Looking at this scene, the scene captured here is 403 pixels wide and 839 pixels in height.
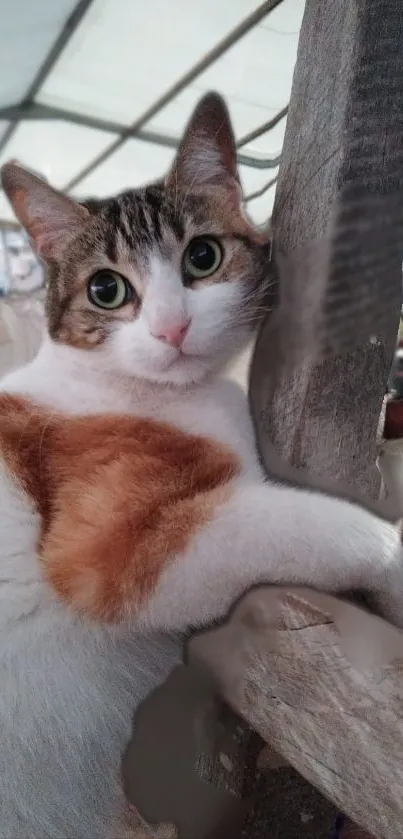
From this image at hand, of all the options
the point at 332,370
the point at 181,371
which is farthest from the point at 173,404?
the point at 332,370

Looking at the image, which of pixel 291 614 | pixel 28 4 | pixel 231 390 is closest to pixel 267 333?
pixel 231 390

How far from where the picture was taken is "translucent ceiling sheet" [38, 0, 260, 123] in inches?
17.9

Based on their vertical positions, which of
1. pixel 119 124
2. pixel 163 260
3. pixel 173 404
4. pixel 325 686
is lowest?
pixel 325 686

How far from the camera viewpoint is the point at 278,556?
16.1 inches

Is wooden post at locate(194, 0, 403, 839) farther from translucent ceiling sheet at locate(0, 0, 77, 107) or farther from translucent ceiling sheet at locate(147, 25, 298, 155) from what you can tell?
translucent ceiling sheet at locate(0, 0, 77, 107)

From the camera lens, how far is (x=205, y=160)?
485 millimetres

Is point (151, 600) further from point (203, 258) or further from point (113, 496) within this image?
point (203, 258)

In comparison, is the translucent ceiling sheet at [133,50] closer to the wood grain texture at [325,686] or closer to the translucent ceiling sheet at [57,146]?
the translucent ceiling sheet at [57,146]

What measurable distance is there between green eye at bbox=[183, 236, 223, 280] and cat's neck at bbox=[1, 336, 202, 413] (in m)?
0.10

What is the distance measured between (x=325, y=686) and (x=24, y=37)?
52 cm

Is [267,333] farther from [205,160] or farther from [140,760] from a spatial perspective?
[140,760]

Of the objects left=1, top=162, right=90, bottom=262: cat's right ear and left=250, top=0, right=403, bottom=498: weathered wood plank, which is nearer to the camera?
left=250, top=0, right=403, bottom=498: weathered wood plank

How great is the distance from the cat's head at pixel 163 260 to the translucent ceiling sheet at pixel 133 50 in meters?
0.05

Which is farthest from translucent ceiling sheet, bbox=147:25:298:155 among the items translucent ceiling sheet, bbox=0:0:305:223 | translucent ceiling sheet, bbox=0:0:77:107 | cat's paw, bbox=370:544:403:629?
cat's paw, bbox=370:544:403:629
